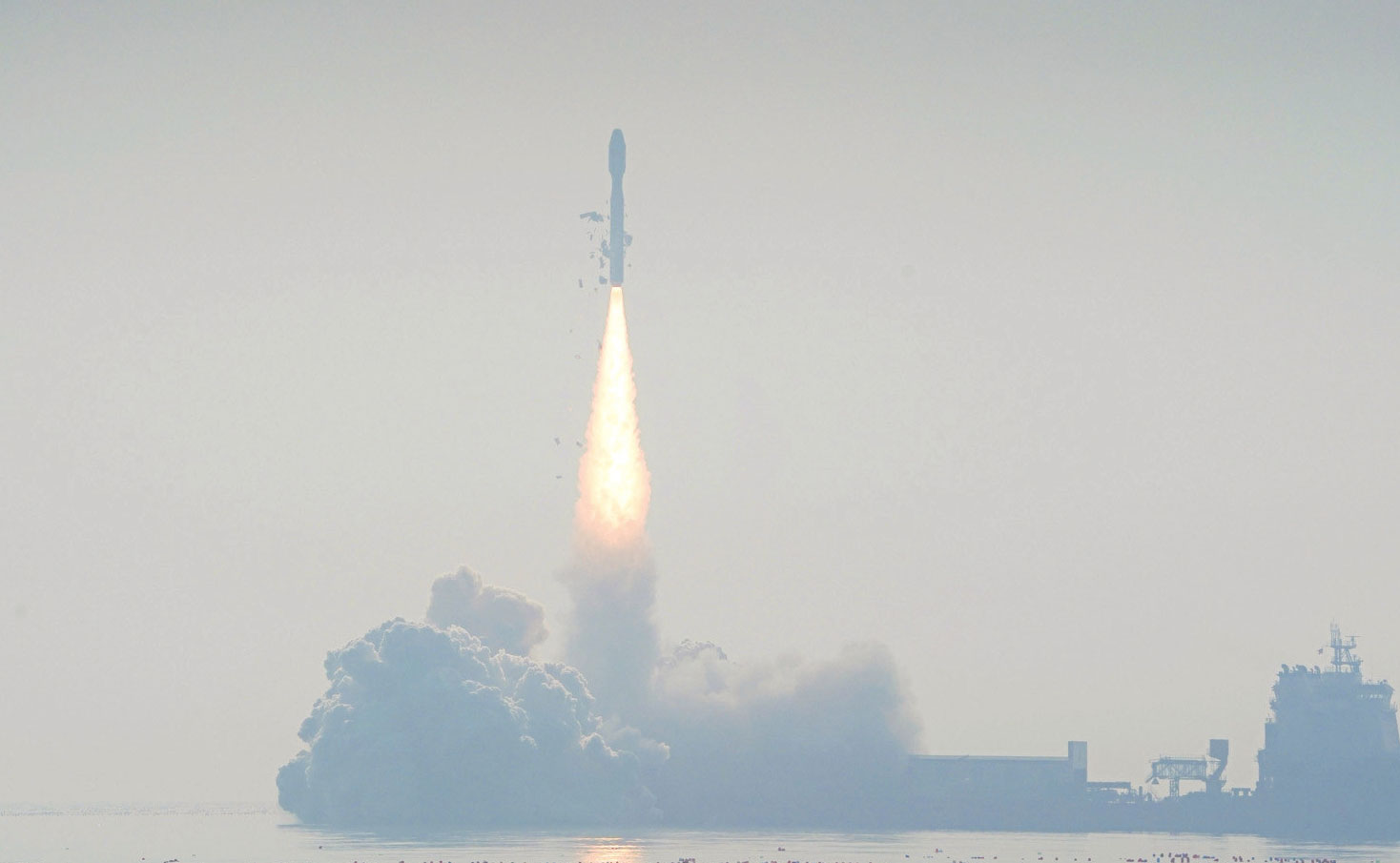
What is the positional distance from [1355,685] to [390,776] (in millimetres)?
69947

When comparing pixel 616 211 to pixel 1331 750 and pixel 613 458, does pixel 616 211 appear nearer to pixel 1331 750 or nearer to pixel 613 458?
pixel 613 458

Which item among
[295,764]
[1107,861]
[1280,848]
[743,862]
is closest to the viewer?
[743,862]

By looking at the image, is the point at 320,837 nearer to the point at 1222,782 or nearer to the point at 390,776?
the point at 390,776

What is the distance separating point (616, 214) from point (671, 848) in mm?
40261

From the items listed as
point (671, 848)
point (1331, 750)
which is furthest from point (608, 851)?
point (1331, 750)

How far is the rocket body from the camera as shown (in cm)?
15638

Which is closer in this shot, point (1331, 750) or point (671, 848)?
point (671, 848)

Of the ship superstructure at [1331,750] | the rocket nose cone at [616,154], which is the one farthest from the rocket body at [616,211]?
the ship superstructure at [1331,750]

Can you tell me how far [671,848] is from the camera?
156 m

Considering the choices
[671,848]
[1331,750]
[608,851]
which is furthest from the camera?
[1331,750]

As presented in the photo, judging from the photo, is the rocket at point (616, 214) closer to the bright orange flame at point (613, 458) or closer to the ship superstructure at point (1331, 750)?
the bright orange flame at point (613, 458)

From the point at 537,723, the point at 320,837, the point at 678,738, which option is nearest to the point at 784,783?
the point at 678,738

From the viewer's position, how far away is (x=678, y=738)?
6688 inches

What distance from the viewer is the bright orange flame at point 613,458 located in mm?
166250
